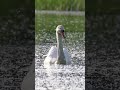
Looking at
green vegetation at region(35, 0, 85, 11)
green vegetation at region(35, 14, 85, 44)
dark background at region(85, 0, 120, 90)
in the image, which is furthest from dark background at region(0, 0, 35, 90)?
dark background at region(85, 0, 120, 90)

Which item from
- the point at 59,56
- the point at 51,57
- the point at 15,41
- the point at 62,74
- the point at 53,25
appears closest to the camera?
the point at 62,74

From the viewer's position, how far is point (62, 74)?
7344 mm

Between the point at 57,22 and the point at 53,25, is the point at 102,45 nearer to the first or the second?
the point at 53,25

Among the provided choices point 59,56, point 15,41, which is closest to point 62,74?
point 59,56

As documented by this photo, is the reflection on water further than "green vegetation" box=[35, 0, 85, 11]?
No

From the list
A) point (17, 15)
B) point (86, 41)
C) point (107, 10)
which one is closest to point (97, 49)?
point (86, 41)

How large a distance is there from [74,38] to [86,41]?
606mm

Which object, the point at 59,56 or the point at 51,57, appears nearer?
the point at 59,56

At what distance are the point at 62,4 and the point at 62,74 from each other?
446 inches

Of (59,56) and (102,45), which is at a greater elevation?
(102,45)

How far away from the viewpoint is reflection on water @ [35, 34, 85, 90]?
6.55m

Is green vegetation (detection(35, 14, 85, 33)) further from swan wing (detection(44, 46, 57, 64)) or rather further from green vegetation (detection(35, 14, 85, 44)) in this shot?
swan wing (detection(44, 46, 57, 64))

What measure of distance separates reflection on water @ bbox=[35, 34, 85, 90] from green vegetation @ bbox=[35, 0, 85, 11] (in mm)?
8608

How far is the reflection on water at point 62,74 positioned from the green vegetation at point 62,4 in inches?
339
